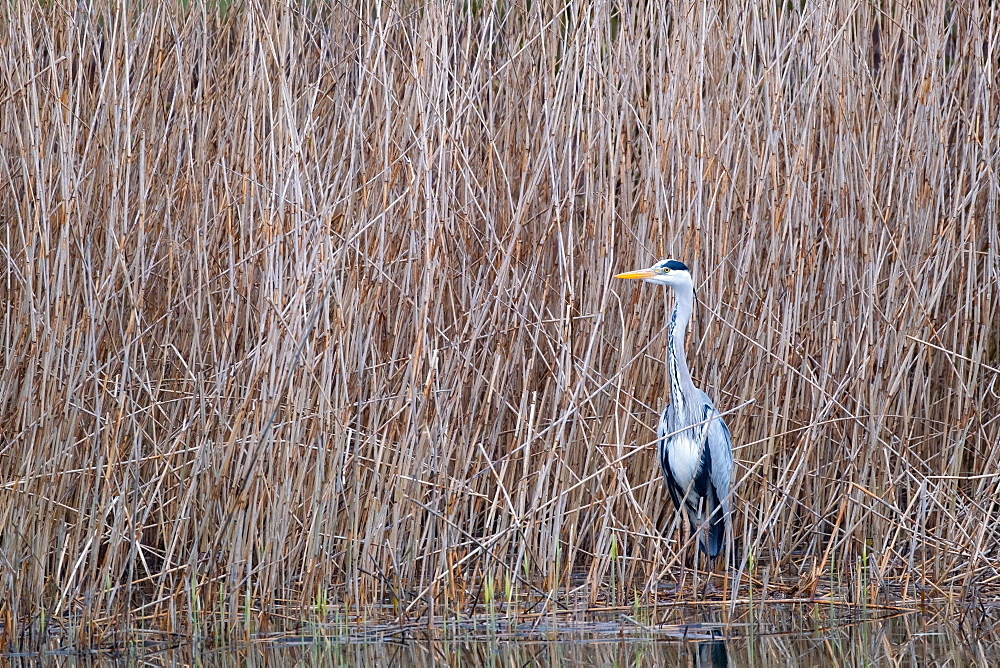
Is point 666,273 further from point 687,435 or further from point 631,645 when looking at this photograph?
point 631,645

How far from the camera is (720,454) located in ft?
11.9

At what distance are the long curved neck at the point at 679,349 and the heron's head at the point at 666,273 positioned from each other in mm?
78

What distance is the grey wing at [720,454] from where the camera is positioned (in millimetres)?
3605

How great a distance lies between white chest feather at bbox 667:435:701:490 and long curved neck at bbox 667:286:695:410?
12cm

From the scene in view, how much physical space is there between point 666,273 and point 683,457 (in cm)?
54

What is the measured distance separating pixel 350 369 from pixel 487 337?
0.41m

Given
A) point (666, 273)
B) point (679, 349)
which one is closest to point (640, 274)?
point (666, 273)

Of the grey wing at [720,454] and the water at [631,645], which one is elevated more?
the grey wing at [720,454]

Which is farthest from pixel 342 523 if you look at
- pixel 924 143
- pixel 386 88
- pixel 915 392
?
pixel 924 143

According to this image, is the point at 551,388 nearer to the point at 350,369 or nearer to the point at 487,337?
the point at 487,337

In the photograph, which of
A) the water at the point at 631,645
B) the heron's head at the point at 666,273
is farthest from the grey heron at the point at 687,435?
the water at the point at 631,645

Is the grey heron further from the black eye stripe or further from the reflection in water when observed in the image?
the reflection in water

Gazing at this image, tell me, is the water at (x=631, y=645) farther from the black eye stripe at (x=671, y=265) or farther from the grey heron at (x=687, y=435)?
the black eye stripe at (x=671, y=265)

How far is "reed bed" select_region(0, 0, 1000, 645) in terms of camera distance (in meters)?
3.07
